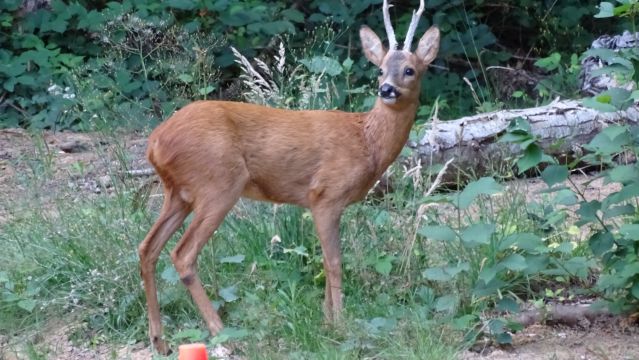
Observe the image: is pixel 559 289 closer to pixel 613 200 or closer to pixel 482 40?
pixel 613 200

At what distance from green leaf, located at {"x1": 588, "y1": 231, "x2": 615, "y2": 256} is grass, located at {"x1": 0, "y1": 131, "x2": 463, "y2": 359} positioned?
2.52ft

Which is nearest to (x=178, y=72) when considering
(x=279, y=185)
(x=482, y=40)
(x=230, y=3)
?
(x=279, y=185)

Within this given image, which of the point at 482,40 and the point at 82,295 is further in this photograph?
the point at 482,40

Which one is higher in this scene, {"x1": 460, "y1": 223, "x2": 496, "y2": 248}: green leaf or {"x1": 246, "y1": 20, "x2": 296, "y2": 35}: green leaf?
{"x1": 460, "y1": 223, "x2": 496, "y2": 248}: green leaf

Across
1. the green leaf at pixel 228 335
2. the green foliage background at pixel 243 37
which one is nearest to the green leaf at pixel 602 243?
the green leaf at pixel 228 335

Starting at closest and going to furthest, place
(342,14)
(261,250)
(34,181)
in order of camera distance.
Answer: (261,250) → (34,181) → (342,14)

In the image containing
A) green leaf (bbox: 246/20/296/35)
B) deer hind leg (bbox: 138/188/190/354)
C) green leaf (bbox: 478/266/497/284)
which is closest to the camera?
green leaf (bbox: 478/266/497/284)

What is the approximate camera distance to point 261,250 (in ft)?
20.9

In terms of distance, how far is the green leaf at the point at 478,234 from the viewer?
5.11m

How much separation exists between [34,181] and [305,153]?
2123 millimetres

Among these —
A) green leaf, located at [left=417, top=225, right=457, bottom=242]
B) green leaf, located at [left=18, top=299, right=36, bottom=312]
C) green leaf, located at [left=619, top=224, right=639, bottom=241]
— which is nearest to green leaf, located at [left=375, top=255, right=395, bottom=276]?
green leaf, located at [left=417, top=225, right=457, bottom=242]

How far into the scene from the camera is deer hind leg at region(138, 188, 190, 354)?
18.6 ft

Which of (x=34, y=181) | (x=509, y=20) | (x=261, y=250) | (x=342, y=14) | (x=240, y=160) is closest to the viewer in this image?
(x=240, y=160)

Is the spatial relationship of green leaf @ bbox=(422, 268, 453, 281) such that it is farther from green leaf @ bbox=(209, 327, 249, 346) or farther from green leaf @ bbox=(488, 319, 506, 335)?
green leaf @ bbox=(209, 327, 249, 346)
